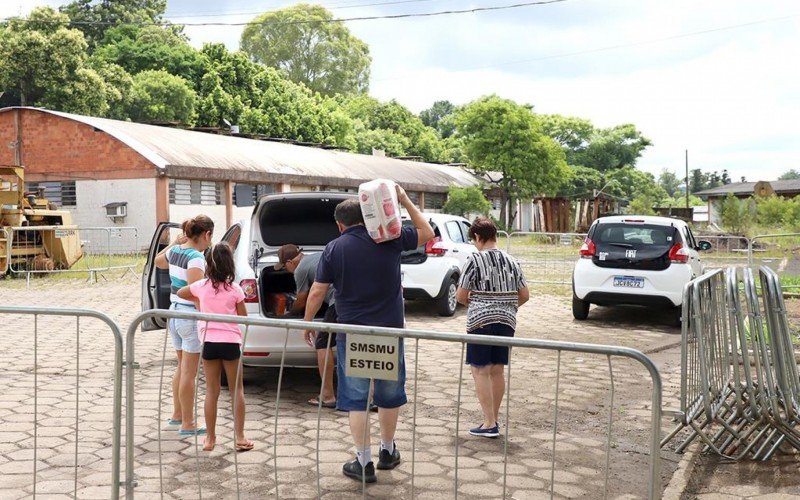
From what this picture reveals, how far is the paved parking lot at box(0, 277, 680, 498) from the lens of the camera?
5.13 meters

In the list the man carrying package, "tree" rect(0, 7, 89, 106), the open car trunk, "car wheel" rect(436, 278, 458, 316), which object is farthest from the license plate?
"tree" rect(0, 7, 89, 106)

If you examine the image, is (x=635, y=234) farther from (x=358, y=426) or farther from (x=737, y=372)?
(x=358, y=426)

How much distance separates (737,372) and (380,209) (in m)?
3.12

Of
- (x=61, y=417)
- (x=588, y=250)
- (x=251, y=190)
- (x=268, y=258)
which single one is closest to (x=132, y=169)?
(x=251, y=190)

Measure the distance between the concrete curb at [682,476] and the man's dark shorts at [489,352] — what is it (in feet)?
4.72

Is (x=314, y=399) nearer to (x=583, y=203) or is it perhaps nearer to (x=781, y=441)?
(x=781, y=441)

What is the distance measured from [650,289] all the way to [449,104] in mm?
109995

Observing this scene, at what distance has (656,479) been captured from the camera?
3.56 metres

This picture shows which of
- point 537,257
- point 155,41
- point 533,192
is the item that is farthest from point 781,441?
point 155,41

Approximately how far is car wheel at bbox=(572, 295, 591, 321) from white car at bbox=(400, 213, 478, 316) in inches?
74.6

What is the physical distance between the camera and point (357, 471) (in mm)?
5250

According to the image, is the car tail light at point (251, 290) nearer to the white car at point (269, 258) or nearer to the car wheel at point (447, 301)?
the white car at point (269, 258)

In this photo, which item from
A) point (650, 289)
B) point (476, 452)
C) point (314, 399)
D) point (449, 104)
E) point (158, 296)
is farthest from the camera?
point (449, 104)

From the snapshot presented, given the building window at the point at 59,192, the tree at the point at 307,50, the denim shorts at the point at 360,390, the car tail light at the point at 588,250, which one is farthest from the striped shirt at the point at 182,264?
the tree at the point at 307,50
